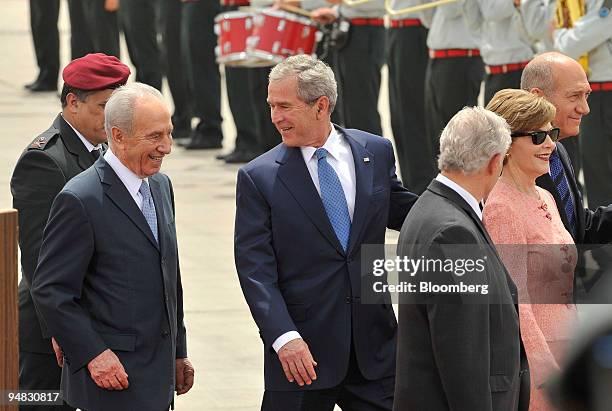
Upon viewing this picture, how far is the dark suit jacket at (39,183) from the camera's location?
518cm

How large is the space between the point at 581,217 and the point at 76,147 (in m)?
1.85

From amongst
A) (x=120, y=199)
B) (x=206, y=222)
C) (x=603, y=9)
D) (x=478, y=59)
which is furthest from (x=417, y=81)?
(x=120, y=199)

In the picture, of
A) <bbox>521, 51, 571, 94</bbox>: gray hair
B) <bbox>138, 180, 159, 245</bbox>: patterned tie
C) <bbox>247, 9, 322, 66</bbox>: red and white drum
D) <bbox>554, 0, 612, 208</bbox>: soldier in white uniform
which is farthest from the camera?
<bbox>247, 9, 322, 66</bbox>: red and white drum

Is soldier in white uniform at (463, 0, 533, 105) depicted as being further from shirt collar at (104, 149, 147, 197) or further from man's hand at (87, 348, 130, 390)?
man's hand at (87, 348, 130, 390)

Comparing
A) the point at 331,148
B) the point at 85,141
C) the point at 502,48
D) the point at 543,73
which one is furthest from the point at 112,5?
the point at 331,148

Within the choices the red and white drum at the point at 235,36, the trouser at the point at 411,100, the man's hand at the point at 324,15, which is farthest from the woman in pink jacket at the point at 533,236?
the red and white drum at the point at 235,36

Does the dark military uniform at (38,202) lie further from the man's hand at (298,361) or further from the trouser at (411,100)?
the trouser at (411,100)

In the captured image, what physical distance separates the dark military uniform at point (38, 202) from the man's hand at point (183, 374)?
0.53 meters

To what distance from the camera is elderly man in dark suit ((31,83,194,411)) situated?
4578 millimetres

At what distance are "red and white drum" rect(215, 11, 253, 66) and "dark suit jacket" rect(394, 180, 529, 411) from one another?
7.81m

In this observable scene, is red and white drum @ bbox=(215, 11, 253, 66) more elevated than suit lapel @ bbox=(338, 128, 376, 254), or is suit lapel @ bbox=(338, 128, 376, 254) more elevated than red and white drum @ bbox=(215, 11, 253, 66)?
suit lapel @ bbox=(338, 128, 376, 254)

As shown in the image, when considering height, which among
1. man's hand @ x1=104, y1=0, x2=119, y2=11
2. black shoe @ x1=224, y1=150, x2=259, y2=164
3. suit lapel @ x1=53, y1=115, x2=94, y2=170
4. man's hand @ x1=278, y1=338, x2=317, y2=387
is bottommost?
black shoe @ x1=224, y1=150, x2=259, y2=164

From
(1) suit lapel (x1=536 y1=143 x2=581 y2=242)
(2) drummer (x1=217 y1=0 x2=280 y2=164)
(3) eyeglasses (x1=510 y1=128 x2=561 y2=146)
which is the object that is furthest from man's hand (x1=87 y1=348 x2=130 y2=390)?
(2) drummer (x1=217 y1=0 x2=280 y2=164)

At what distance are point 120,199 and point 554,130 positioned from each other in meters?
1.58
